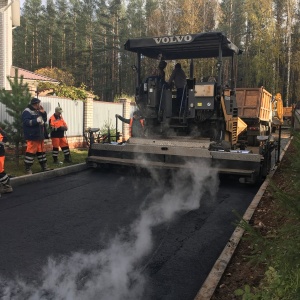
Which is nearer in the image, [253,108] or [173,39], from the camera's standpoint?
[173,39]

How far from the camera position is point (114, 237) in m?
4.87

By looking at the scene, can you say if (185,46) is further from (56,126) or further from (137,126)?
(56,126)

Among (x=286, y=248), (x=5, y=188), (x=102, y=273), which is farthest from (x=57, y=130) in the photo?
(x=286, y=248)

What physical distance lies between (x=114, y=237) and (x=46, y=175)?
462 centimetres

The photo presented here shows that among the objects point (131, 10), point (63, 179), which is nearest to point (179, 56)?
point (63, 179)

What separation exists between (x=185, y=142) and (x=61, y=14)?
51.5 meters

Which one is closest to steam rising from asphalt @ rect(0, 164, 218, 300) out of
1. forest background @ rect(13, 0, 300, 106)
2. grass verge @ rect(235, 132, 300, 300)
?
grass verge @ rect(235, 132, 300, 300)

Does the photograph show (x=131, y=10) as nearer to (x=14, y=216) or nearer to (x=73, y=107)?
(x=73, y=107)

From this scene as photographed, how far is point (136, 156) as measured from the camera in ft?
28.7

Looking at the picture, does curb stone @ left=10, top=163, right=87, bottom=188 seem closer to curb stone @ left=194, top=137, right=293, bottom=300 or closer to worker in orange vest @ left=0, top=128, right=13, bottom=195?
worker in orange vest @ left=0, top=128, right=13, bottom=195

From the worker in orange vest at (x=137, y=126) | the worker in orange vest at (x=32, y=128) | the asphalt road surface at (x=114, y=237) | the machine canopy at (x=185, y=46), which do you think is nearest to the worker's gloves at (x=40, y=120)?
the worker in orange vest at (x=32, y=128)

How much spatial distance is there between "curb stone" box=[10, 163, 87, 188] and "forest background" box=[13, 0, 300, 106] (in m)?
22.9

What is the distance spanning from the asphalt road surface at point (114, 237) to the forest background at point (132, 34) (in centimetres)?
2563

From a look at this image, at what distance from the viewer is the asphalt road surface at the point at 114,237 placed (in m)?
3.54
